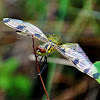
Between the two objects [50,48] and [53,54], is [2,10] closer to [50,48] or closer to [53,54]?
[53,54]

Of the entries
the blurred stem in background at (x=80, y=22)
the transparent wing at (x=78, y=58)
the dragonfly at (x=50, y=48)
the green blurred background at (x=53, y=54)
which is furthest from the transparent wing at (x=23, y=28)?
the blurred stem in background at (x=80, y=22)

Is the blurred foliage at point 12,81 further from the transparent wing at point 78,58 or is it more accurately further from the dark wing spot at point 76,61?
the dark wing spot at point 76,61

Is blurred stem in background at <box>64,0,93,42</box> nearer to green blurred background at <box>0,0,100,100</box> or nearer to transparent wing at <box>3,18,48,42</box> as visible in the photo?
green blurred background at <box>0,0,100,100</box>

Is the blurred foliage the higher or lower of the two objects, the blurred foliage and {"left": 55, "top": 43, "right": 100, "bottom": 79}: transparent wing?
the lower

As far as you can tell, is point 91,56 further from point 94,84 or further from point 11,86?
point 11,86

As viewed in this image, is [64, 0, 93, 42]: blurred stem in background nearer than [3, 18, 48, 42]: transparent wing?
No

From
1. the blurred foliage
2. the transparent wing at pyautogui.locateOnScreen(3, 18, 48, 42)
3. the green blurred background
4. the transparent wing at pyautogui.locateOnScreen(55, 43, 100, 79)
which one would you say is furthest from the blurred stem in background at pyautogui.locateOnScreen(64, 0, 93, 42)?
the transparent wing at pyautogui.locateOnScreen(3, 18, 48, 42)
